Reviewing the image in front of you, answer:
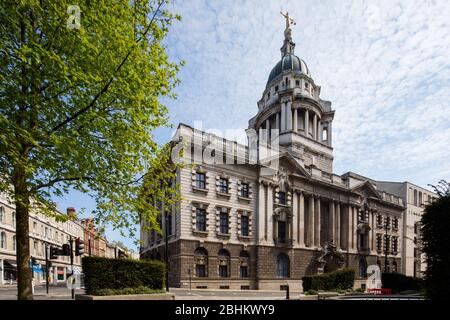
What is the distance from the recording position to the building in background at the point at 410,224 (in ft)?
194

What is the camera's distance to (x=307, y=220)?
4156cm

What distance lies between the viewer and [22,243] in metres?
10.1

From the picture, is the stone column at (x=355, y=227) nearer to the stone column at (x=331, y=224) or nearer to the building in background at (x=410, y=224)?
the stone column at (x=331, y=224)

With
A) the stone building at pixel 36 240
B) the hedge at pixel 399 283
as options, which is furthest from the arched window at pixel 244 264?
the stone building at pixel 36 240

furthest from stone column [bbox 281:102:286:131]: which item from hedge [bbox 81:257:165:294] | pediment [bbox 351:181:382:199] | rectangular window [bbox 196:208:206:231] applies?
hedge [bbox 81:257:165:294]

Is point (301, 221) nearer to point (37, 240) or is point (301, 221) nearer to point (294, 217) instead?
point (294, 217)

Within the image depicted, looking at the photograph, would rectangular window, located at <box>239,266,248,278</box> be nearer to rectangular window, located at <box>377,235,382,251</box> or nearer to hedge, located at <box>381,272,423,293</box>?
hedge, located at <box>381,272,423,293</box>

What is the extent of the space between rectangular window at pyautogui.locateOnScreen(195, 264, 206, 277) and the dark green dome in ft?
126

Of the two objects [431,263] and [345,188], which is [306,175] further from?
[431,263]

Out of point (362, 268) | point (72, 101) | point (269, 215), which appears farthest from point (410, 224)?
point (72, 101)

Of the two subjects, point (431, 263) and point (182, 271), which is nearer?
point (431, 263)

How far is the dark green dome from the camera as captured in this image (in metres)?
56.1
